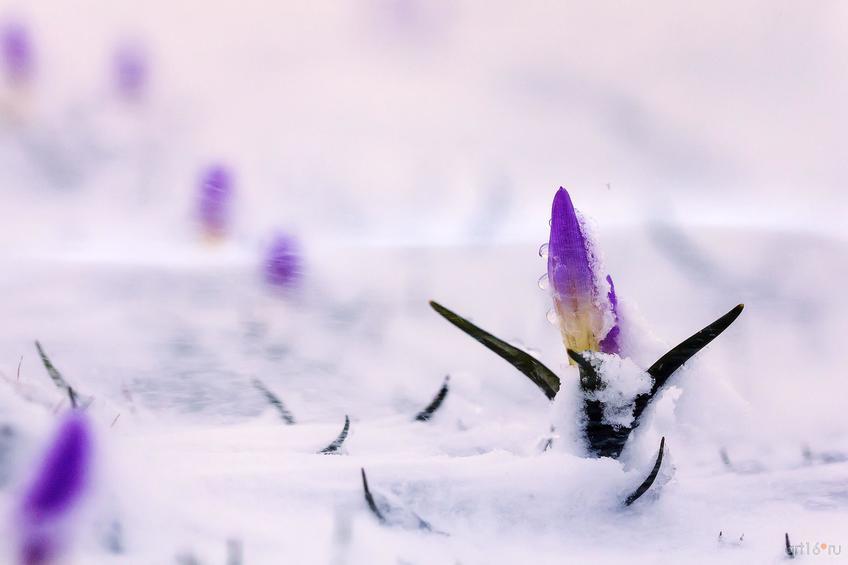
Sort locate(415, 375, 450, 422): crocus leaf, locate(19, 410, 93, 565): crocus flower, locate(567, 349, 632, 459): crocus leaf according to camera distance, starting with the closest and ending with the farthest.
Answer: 1. locate(19, 410, 93, 565): crocus flower
2. locate(567, 349, 632, 459): crocus leaf
3. locate(415, 375, 450, 422): crocus leaf

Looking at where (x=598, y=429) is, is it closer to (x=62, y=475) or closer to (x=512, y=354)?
(x=512, y=354)

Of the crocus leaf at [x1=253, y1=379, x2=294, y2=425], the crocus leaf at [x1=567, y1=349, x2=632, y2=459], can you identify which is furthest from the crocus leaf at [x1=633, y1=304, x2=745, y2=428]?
the crocus leaf at [x1=253, y1=379, x2=294, y2=425]

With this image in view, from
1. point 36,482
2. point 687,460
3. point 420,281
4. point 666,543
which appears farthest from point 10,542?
point 420,281

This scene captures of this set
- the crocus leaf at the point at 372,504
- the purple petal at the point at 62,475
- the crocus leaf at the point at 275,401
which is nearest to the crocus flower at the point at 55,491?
the purple petal at the point at 62,475

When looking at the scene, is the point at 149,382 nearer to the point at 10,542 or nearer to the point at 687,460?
the point at 10,542

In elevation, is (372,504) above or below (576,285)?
below

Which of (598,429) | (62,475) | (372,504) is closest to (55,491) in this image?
(62,475)

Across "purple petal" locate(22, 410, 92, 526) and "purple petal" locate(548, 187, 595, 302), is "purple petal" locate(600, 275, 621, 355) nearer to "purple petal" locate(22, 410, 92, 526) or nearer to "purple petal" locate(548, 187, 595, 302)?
"purple petal" locate(548, 187, 595, 302)
